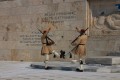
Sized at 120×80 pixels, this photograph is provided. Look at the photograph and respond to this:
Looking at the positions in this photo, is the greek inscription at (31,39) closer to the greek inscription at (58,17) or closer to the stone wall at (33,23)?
the stone wall at (33,23)

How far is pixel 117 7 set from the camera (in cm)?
1566

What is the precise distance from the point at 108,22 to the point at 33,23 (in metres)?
4.40

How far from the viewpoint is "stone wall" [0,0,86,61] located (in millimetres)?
16547

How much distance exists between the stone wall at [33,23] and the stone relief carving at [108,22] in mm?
716

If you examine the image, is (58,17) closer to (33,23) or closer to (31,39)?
(33,23)

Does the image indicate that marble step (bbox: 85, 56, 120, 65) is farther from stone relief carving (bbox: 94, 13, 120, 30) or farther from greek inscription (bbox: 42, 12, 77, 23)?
greek inscription (bbox: 42, 12, 77, 23)

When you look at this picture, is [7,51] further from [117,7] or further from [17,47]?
[117,7]

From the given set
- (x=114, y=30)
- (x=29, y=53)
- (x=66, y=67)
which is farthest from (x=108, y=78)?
(x=29, y=53)

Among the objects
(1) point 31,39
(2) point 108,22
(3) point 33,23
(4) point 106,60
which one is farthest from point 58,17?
(4) point 106,60

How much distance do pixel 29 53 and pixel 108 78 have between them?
8819 millimetres

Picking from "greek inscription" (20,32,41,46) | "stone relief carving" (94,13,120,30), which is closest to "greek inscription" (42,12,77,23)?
"greek inscription" (20,32,41,46)

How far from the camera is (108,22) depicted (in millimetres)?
15828

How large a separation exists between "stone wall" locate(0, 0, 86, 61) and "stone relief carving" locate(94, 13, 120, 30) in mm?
716

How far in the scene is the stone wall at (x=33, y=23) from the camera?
54.3 ft
